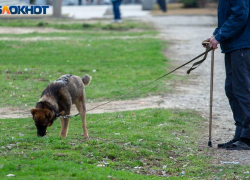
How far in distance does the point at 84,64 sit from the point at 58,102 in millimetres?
7732

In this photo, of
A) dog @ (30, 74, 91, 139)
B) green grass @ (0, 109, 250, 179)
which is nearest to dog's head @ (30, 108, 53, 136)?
dog @ (30, 74, 91, 139)

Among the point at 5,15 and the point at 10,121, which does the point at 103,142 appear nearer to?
the point at 10,121

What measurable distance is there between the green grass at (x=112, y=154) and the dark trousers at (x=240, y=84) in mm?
711

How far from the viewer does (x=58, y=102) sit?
7.07 metres

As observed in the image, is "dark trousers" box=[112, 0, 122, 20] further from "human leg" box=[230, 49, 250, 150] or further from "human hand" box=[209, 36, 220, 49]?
"human leg" box=[230, 49, 250, 150]

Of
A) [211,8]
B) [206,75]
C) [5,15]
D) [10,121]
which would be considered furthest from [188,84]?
[211,8]

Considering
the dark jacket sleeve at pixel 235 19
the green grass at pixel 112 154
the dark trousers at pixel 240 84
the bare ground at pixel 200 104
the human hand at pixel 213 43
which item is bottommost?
the bare ground at pixel 200 104

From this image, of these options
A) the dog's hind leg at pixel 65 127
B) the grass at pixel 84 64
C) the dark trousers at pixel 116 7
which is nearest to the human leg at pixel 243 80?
the dog's hind leg at pixel 65 127

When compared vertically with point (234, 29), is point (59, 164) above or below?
below

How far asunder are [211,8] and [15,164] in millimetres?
36840

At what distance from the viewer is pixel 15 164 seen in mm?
5430

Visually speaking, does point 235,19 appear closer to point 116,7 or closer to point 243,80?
point 243,80

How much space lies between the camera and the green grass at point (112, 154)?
17.8ft

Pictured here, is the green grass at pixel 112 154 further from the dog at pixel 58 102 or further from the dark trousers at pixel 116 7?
the dark trousers at pixel 116 7
